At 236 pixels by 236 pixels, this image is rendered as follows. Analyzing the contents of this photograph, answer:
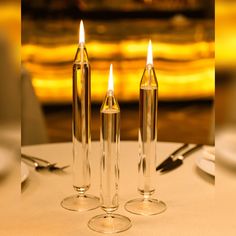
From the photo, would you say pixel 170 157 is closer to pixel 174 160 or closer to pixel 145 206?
pixel 174 160

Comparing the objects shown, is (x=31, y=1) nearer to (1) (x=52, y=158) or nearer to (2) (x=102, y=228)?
(1) (x=52, y=158)

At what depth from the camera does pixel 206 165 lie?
0.83 metres

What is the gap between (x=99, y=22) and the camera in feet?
10.8

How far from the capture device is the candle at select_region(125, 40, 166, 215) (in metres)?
0.63

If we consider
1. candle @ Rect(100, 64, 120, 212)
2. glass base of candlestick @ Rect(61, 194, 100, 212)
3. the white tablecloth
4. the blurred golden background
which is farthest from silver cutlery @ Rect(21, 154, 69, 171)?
the blurred golden background

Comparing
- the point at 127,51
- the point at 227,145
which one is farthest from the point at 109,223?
the point at 127,51

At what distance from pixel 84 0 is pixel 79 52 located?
8.75 ft

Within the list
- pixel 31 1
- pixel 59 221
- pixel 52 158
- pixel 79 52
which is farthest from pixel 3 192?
pixel 31 1

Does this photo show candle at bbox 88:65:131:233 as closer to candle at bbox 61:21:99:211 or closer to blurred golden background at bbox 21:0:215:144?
candle at bbox 61:21:99:211

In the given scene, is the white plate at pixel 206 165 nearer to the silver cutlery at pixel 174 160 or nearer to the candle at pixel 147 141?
the silver cutlery at pixel 174 160

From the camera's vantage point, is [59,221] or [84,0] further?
[84,0]

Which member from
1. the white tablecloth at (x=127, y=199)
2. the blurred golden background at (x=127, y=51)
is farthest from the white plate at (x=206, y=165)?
the blurred golden background at (x=127, y=51)

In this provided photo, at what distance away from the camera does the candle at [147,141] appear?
0.63m

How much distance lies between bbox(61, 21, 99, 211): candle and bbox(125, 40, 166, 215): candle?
0.20 feet
